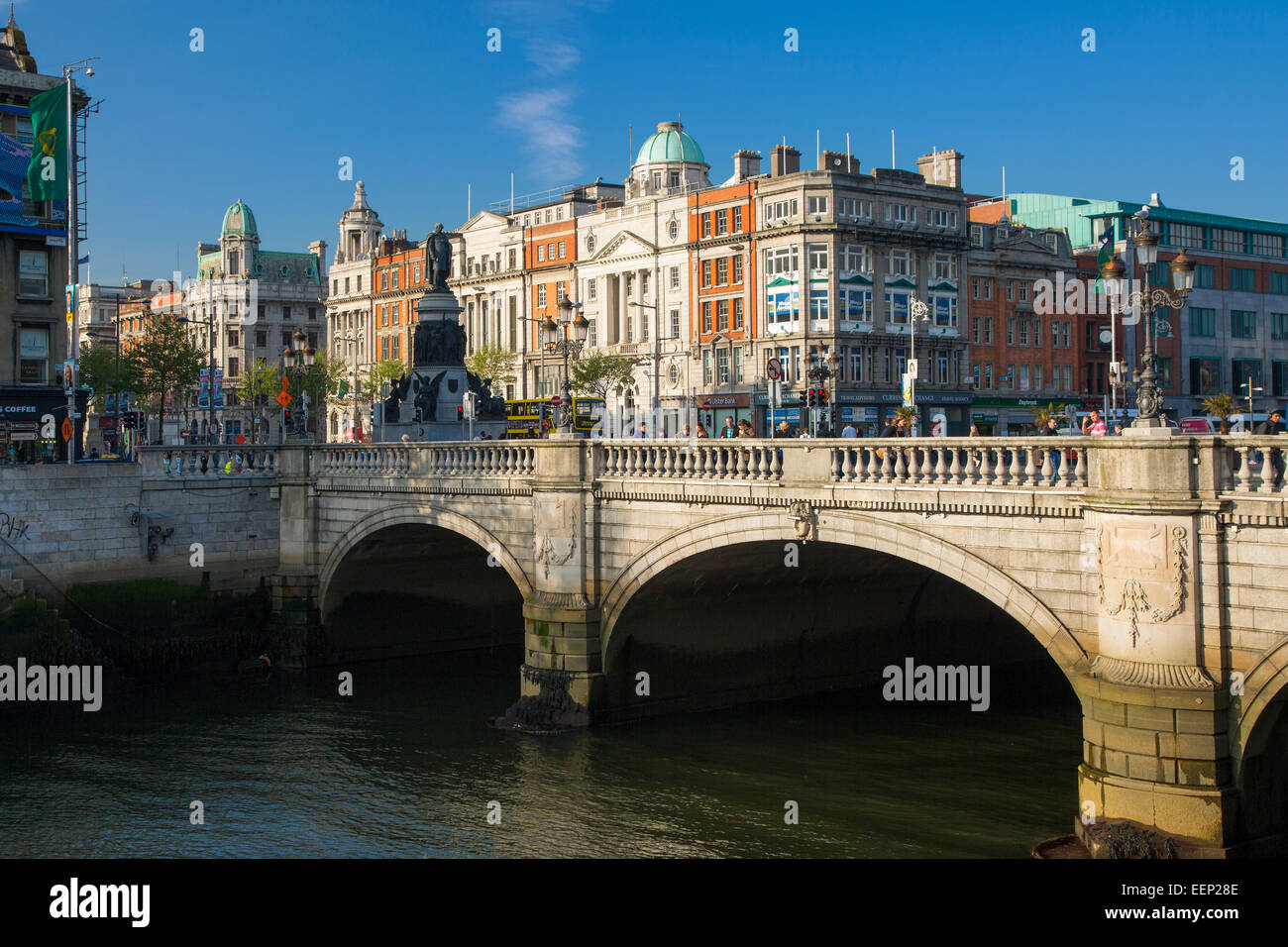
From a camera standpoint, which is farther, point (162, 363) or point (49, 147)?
point (162, 363)

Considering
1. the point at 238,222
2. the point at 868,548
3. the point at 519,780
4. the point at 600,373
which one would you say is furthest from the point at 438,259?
the point at 238,222

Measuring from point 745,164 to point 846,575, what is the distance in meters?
48.1

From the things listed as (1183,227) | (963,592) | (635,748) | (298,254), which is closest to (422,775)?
(635,748)

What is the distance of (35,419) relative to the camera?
46281 millimetres

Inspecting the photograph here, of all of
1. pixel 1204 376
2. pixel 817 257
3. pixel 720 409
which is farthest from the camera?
pixel 1204 376

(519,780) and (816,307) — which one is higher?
(816,307)

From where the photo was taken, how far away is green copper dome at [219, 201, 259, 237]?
12181 cm

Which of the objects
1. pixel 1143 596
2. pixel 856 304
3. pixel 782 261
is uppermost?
pixel 782 261

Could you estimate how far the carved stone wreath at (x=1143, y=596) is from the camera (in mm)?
17328

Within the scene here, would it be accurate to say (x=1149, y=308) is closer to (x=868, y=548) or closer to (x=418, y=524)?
(x=868, y=548)

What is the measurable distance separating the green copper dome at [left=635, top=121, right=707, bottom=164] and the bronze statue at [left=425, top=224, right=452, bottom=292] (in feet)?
131

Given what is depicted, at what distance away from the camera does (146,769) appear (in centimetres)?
2652

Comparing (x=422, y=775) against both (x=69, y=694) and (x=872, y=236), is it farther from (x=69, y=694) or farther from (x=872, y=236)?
(x=872, y=236)

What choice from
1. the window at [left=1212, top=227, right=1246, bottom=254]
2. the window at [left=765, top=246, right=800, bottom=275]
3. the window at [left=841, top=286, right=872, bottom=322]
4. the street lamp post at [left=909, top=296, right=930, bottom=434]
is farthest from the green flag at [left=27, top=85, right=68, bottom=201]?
the window at [left=1212, top=227, right=1246, bottom=254]
